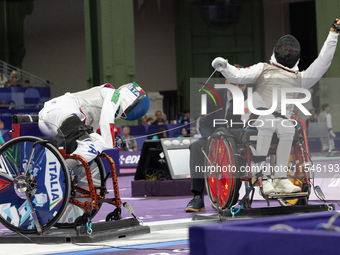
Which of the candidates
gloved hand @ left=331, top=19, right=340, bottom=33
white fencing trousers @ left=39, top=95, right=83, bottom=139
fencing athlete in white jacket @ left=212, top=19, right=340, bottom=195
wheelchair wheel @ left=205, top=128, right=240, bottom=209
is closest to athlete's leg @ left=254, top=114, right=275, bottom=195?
fencing athlete in white jacket @ left=212, top=19, right=340, bottom=195

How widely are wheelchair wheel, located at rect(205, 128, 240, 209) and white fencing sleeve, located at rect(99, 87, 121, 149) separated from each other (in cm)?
99

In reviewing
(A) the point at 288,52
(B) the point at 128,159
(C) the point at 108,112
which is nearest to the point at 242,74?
(A) the point at 288,52

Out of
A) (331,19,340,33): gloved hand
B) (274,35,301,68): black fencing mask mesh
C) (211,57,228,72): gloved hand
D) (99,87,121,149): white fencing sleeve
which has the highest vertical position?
(331,19,340,33): gloved hand

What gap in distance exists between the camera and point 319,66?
502 centimetres

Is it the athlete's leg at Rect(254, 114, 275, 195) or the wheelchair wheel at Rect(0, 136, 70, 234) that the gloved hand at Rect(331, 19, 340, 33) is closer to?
the athlete's leg at Rect(254, 114, 275, 195)

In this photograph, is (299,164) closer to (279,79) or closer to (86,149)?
(279,79)

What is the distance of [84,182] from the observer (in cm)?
473

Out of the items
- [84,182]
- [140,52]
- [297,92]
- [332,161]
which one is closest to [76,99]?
[84,182]

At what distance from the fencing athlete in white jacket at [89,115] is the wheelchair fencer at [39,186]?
90 millimetres

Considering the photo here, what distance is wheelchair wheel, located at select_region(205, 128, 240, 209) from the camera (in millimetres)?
4840

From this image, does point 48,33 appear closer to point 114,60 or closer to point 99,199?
point 114,60

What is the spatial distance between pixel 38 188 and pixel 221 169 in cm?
164

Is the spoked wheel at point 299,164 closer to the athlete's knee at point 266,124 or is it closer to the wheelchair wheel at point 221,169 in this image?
the athlete's knee at point 266,124

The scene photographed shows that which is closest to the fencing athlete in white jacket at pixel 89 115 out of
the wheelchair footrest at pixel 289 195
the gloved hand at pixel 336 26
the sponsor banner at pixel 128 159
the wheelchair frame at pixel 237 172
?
the wheelchair frame at pixel 237 172
